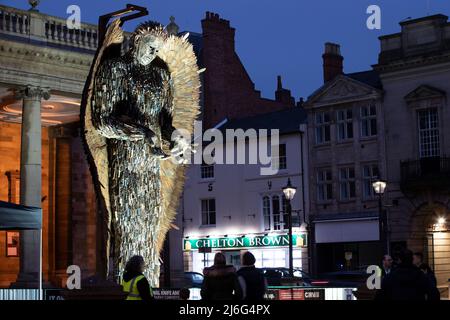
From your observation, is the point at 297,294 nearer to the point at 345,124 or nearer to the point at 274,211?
the point at 345,124

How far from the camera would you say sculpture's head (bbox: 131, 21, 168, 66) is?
1418 centimetres

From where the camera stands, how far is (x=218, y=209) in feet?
176

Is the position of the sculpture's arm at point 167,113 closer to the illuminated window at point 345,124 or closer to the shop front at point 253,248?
the shop front at point 253,248

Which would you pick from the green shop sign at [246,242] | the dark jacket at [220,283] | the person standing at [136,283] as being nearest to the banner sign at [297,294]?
the dark jacket at [220,283]

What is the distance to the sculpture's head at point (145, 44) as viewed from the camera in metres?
14.2

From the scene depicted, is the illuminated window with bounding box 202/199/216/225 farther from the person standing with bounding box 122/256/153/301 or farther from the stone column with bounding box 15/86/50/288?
the person standing with bounding box 122/256/153/301

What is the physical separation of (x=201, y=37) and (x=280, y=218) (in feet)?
43.0

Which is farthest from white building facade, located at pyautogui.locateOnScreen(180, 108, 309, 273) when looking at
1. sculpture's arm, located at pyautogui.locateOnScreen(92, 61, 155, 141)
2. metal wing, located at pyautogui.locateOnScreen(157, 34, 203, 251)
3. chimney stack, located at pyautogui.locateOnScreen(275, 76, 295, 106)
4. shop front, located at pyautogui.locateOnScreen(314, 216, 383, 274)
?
sculpture's arm, located at pyautogui.locateOnScreen(92, 61, 155, 141)

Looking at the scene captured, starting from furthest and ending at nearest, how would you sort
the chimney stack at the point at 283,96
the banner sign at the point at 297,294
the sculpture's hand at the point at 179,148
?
the chimney stack at the point at 283,96
the banner sign at the point at 297,294
the sculpture's hand at the point at 179,148

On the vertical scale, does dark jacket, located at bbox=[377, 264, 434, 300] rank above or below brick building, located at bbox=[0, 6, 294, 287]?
below

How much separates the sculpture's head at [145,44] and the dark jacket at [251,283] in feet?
13.2

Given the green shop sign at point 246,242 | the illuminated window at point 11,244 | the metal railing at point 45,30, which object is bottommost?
the illuminated window at point 11,244

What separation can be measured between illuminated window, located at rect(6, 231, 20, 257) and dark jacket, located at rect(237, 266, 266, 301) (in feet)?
62.9
